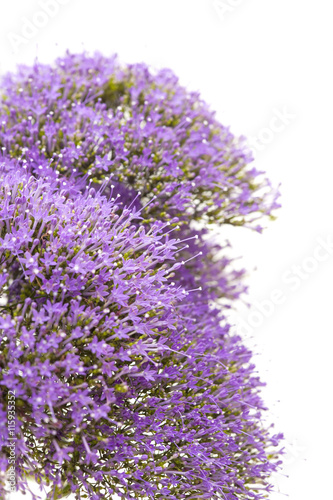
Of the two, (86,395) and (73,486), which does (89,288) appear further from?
(73,486)

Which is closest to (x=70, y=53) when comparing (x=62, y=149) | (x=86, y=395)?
(x=62, y=149)

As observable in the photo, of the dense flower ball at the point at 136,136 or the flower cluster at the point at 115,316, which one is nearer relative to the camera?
the flower cluster at the point at 115,316

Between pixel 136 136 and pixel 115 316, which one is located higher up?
pixel 136 136

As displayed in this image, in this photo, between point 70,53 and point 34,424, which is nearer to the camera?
point 34,424

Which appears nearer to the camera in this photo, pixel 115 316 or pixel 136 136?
pixel 115 316

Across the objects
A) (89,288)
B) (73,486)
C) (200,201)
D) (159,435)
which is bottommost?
(73,486)

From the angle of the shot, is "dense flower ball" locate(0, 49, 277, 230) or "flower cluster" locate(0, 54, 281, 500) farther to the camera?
"dense flower ball" locate(0, 49, 277, 230)

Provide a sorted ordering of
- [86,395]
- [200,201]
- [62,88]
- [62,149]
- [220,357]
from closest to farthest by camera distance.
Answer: [86,395] < [220,357] < [62,149] < [200,201] < [62,88]

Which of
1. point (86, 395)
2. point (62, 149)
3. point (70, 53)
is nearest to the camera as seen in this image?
point (86, 395)
